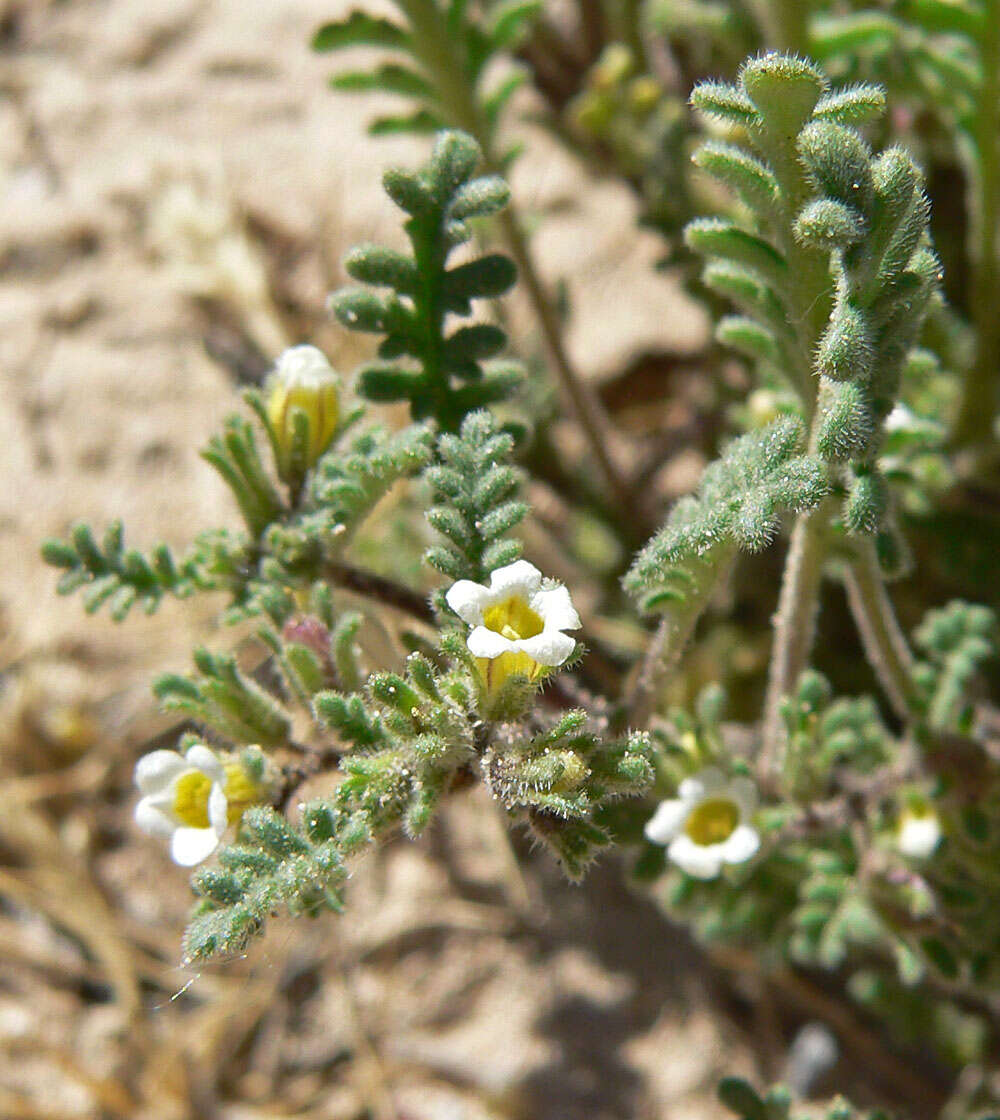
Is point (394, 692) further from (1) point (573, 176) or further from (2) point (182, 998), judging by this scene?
(1) point (573, 176)

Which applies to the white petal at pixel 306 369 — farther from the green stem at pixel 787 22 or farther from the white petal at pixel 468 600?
the green stem at pixel 787 22

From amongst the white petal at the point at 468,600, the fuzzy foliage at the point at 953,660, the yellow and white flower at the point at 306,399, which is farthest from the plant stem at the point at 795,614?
the yellow and white flower at the point at 306,399

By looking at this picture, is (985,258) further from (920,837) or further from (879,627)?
(920,837)

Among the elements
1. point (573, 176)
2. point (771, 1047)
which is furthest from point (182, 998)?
point (573, 176)

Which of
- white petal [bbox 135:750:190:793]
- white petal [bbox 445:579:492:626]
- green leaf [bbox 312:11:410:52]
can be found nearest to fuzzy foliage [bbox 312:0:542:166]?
green leaf [bbox 312:11:410:52]

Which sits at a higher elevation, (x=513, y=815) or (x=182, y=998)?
(x=513, y=815)

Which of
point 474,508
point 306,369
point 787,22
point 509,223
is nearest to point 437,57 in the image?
point 509,223
